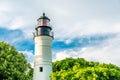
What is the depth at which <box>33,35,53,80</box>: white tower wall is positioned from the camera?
1722 inches

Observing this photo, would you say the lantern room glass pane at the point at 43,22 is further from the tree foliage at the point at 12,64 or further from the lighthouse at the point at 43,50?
the tree foliage at the point at 12,64

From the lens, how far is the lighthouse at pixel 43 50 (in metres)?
43.8

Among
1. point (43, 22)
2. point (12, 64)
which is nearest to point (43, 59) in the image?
point (12, 64)

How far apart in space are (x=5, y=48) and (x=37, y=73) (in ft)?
15.8

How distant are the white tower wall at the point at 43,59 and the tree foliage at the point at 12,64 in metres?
1.25

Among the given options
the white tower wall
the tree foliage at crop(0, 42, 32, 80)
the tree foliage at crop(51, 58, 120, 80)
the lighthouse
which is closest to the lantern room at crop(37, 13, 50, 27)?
the lighthouse

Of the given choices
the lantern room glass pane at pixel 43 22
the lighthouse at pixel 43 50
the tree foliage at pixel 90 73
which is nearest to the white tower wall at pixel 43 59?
the lighthouse at pixel 43 50

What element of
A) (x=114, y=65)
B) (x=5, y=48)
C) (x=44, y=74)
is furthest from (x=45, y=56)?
(x=114, y=65)

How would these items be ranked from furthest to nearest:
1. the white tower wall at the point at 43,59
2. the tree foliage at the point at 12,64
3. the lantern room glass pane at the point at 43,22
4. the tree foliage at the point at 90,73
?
the lantern room glass pane at the point at 43,22, the white tower wall at the point at 43,59, the tree foliage at the point at 12,64, the tree foliage at the point at 90,73

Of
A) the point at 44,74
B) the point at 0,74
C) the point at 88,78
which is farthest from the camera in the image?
the point at 44,74

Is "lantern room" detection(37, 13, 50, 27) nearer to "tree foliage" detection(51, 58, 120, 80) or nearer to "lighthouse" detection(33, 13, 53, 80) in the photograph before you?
"lighthouse" detection(33, 13, 53, 80)

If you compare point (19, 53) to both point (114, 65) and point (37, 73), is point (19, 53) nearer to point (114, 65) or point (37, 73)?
point (37, 73)

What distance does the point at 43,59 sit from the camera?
43875 mm

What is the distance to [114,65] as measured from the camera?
140ft
